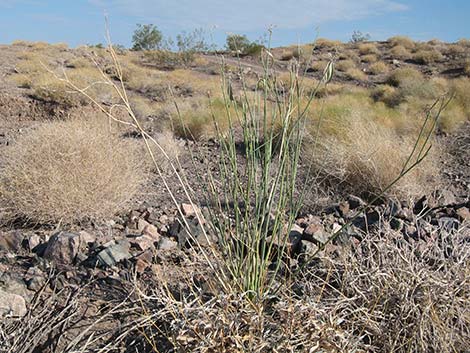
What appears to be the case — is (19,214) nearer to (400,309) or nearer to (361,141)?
(400,309)

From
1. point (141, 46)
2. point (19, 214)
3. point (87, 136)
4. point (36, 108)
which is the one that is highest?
point (87, 136)

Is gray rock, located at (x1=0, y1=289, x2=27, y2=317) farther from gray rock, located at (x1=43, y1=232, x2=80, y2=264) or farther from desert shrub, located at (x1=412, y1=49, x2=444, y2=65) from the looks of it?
desert shrub, located at (x1=412, y1=49, x2=444, y2=65)

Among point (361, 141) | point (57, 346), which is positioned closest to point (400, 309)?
point (57, 346)

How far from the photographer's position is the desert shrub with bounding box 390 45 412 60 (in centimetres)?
3006

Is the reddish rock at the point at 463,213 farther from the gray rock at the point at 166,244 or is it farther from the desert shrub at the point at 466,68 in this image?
the desert shrub at the point at 466,68

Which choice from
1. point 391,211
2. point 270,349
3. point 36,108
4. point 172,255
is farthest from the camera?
point 36,108

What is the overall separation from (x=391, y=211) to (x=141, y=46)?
38.1 meters

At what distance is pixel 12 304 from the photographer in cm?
337

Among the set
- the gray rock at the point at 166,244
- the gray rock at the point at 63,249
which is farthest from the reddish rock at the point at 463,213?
the gray rock at the point at 63,249

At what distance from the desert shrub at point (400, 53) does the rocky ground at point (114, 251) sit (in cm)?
2421

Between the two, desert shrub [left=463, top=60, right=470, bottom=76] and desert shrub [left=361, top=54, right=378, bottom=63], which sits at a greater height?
desert shrub [left=463, top=60, right=470, bottom=76]

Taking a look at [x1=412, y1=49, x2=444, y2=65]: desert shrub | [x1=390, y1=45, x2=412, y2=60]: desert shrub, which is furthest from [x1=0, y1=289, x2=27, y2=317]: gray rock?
[x1=390, y1=45, x2=412, y2=60]: desert shrub

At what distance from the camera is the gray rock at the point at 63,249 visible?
430cm

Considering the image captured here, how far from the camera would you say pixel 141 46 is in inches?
1622
